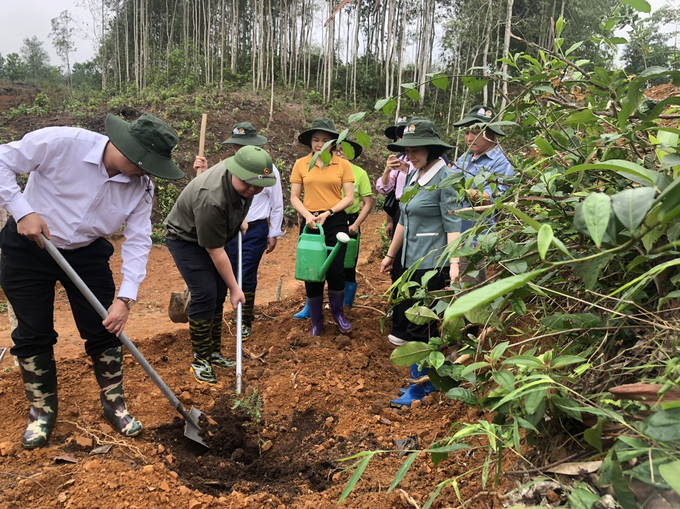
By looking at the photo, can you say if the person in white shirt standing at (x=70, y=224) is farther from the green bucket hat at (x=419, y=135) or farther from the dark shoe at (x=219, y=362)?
the green bucket hat at (x=419, y=135)

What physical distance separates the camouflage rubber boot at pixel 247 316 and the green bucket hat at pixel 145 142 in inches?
79.1

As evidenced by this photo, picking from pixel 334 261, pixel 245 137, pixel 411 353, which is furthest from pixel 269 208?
pixel 411 353

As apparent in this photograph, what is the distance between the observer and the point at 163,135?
2379mm

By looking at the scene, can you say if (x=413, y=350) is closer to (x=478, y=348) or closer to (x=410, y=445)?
(x=478, y=348)

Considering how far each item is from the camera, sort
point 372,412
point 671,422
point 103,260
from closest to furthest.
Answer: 1. point 671,422
2. point 103,260
3. point 372,412

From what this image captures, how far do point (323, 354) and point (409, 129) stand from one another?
1.83m

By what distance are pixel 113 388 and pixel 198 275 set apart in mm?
928

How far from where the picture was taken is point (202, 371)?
3.35 m

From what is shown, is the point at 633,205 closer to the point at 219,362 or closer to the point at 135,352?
the point at 135,352

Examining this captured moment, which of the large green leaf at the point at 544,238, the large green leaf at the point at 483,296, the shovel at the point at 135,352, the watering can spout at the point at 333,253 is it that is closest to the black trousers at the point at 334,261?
the watering can spout at the point at 333,253

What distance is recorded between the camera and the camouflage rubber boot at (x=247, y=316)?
4258 mm

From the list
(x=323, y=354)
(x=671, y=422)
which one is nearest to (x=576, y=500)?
(x=671, y=422)

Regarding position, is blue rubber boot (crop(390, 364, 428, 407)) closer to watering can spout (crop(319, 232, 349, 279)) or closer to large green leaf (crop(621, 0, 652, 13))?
watering can spout (crop(319, 232, 349, 279))

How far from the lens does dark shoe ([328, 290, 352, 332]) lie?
4.16 meters
